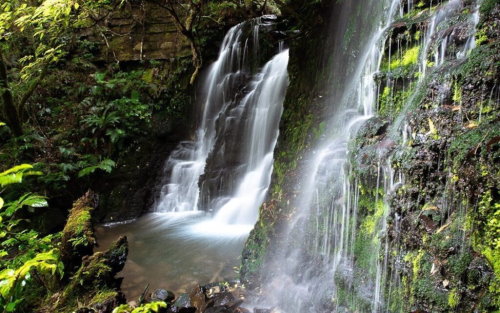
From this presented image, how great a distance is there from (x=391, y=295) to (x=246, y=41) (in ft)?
27.9

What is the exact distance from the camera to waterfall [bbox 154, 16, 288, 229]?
8344 millimetres

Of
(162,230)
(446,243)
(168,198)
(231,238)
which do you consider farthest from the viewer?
Result: (168,198)

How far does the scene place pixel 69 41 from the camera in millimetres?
11336

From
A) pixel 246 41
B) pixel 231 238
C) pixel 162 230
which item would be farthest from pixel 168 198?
pixel 246 41

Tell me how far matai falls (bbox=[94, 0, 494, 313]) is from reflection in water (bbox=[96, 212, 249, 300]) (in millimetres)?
24

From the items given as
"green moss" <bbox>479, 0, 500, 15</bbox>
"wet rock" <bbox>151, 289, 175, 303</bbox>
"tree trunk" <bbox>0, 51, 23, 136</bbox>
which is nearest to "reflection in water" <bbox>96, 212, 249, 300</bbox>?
"wet rock" <bbox>151, 289, 175, 303</bbox>

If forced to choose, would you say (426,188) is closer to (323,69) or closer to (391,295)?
(391,295)

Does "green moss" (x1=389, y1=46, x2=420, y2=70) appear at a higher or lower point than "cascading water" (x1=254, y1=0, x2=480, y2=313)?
higher

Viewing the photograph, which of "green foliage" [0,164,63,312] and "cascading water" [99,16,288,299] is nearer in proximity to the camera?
"green foliage" [0,164,63,312]

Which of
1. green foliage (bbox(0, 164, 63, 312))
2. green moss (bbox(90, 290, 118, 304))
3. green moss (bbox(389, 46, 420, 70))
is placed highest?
green moss (bbox(389, 46, 420, 70))

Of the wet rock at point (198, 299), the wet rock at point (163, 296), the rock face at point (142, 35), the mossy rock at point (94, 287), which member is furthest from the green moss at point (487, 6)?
the rock face at point (142, 35)

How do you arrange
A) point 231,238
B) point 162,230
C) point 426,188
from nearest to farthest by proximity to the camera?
point 426,188 → point 231,238 → point 162,230

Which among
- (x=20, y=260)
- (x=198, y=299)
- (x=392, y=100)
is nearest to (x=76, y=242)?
(x=20, y=260)

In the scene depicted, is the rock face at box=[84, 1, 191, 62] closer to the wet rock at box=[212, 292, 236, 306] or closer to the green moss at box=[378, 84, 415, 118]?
the green moss at box=[378, 84, 415, 118]
